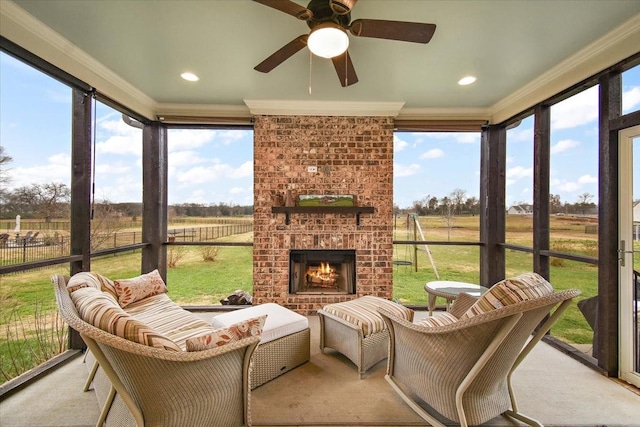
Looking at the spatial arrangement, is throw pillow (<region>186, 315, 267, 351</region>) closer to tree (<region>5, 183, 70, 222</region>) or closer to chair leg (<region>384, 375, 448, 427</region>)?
chair leg (<region>384, 375, 448, 427</region>)

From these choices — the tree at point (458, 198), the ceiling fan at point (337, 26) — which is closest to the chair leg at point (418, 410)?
the ceiling fan at point (337, 26)

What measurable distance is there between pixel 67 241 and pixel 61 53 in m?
1.64

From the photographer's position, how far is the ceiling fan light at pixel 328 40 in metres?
1.51

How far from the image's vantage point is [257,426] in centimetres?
165

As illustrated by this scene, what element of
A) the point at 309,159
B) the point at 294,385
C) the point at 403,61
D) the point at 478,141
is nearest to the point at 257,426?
the point at 294,385

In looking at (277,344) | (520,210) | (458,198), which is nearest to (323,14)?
(277,344)

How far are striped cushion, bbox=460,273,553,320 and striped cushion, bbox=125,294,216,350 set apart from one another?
1.73 metres

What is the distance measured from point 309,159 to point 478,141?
2385 millimetres

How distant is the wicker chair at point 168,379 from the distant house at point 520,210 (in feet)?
11.0

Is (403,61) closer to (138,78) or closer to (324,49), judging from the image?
(324,49)

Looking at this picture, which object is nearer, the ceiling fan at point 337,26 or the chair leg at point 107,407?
the chair leg at point 107,407

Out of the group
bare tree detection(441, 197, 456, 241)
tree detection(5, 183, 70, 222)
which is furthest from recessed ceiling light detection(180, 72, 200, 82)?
bare tree detection(441, 197, 456, 241)

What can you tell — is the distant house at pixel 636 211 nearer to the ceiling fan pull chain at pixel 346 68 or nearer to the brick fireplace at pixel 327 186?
the brick fireplace at pixel 327 186

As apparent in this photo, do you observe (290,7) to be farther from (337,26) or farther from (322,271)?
(322,271)
